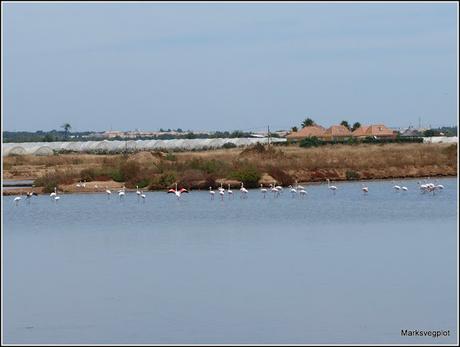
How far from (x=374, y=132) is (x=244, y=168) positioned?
59.6 meters

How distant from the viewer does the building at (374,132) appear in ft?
364

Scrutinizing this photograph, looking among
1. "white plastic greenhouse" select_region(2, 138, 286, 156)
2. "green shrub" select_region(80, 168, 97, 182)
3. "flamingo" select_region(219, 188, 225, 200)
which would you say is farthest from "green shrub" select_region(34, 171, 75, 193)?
"white plastic greenhouse" select_region(2, 138, 286, 156)

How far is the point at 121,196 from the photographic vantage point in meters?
46.8

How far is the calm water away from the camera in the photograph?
54.7ft

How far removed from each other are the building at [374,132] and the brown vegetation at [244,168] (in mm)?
38418

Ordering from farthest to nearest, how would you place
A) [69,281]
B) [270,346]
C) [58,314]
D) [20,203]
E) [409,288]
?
[20,203] < [69,281] < [409,288] < [58,314] < [270,346]

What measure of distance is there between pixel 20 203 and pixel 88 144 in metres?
60.3

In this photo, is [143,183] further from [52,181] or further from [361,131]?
[361,131]

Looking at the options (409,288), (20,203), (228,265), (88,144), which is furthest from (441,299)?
(88,144)

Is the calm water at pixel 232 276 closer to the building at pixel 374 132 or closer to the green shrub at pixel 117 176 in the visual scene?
the green shrub at pixel 117 176

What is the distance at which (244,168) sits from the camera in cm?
5444

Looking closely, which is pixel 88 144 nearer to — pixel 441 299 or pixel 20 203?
pixel 20 203

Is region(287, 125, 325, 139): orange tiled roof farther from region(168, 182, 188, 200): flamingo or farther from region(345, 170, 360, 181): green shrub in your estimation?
region(168, 182, 188, 200): flamingo

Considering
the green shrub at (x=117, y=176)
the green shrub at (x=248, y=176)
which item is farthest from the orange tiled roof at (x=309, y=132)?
the green shrub at (x=248, y=176)
